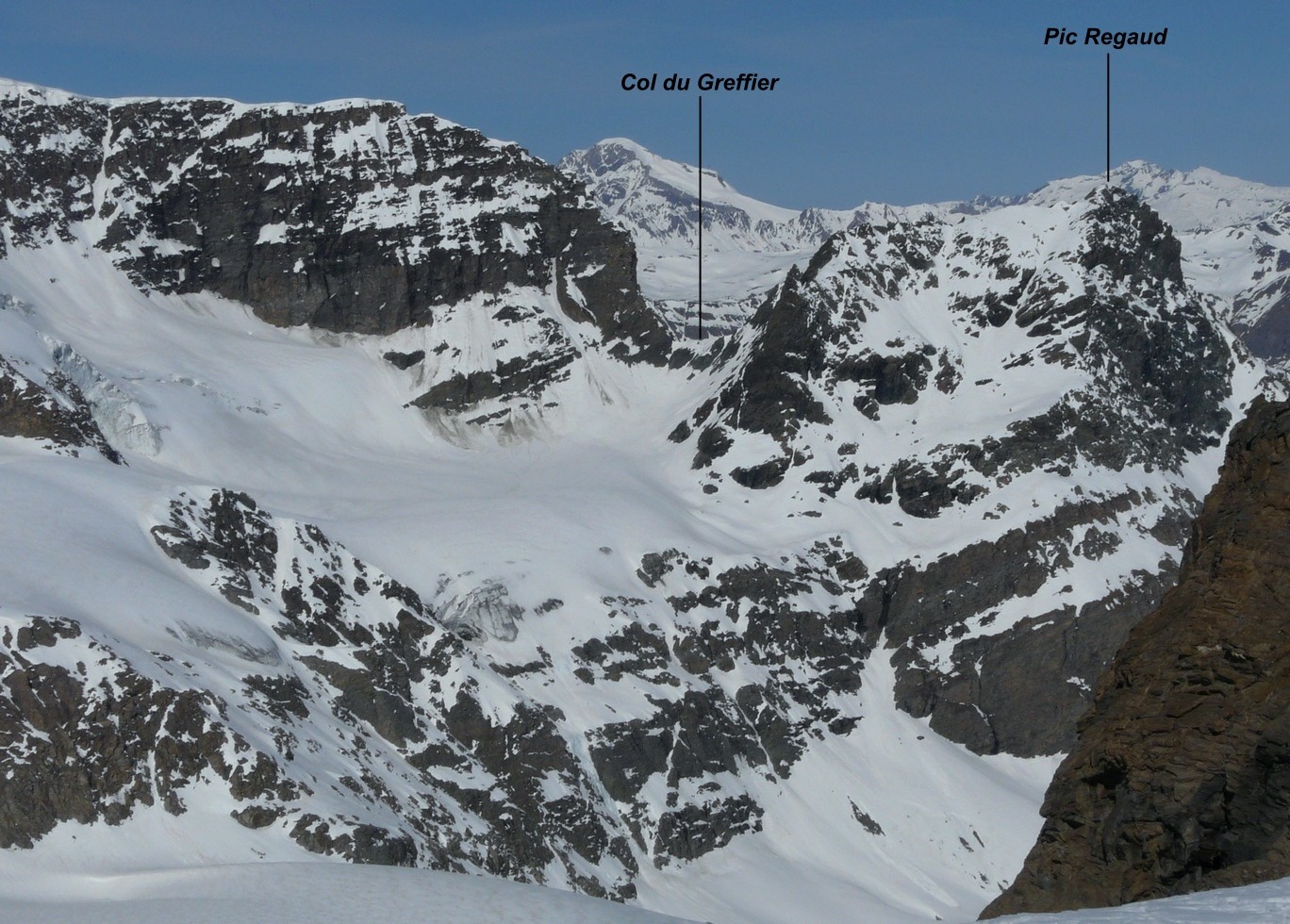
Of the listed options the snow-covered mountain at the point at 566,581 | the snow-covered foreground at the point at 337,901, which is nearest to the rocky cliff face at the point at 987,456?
the snow-covered mountain at the point at 566,581

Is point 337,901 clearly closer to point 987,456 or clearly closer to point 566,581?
point 566,581

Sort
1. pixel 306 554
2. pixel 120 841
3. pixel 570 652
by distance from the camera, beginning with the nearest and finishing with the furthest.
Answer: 1. pixel 120 841
2. pixel 306 554
3. pixel 570 652

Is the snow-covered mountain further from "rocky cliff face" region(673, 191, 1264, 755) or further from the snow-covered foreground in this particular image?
the snow-covered foreground

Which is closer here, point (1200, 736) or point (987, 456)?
point (1200, 736)

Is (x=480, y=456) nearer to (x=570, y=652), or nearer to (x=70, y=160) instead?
(x=570, y=652)

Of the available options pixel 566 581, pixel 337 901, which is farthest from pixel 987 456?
pixel 337 901

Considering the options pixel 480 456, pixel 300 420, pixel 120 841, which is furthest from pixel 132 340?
pixel 120 841

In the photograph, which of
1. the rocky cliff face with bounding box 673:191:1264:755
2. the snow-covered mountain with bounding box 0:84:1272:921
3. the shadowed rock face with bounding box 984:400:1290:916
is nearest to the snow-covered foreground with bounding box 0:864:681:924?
the shadowed rock face with bounding box 984:400:1290:916
